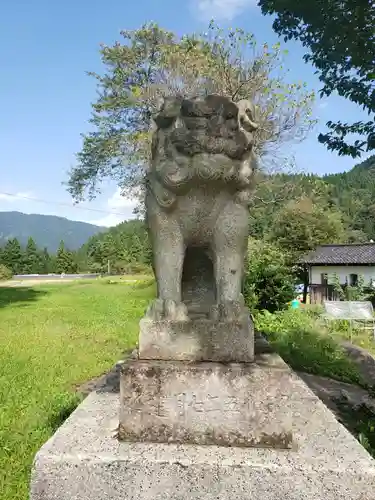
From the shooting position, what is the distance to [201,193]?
235 cm

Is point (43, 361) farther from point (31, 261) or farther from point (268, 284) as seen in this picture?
point (31, 261)

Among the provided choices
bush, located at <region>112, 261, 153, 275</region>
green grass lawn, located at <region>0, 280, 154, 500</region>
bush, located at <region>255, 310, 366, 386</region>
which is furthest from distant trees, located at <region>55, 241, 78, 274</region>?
bush, located at <region>255, 310, 366, 386</region>

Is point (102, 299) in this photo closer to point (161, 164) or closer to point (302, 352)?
point (302, 352)

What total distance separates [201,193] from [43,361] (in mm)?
4635

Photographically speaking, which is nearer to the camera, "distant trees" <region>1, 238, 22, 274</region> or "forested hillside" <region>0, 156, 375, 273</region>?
"forested hillside" <region>0, 156, 375, 273</region>

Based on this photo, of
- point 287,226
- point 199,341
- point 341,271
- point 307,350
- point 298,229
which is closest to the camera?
point 199,341

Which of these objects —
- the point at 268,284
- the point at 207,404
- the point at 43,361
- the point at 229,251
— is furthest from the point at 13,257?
the point at 207,404

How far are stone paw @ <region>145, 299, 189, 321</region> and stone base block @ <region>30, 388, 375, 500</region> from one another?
605 millimetres

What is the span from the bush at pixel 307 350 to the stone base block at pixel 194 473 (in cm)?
408

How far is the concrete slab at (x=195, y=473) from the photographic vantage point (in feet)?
5.90

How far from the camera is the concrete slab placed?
180 cm

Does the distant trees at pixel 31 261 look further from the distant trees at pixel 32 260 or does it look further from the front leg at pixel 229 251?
the front leg at pixel 229 251

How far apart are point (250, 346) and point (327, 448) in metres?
0.58

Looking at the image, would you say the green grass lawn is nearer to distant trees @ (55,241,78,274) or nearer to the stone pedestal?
the stone pedestal
